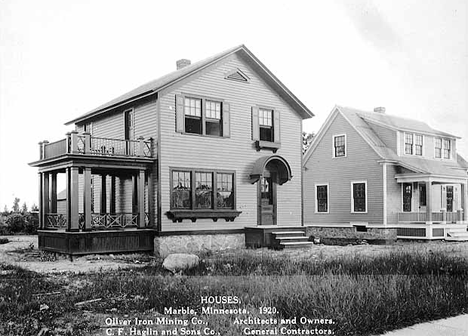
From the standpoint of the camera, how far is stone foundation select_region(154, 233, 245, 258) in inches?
738

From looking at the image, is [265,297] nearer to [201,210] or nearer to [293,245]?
[201,210]

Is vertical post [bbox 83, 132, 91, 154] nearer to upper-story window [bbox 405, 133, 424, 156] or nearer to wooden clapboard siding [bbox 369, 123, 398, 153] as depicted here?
wooden clapboard siding [bbox 369, 123, 398, 153]

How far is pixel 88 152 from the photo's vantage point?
58.3ft

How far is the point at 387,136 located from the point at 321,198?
5.11 m

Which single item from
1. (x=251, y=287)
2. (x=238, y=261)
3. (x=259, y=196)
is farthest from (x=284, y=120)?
(x=251, y=287)

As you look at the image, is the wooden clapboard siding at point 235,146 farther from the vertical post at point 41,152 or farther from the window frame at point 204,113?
the vertical post at point 41,152

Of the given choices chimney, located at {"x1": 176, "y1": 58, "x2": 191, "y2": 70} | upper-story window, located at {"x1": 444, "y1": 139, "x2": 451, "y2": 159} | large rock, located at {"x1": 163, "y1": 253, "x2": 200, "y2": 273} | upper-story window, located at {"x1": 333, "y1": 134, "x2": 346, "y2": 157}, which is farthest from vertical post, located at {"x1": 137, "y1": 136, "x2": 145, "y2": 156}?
upper-story window, located at {"x1": 444, "y1": 139, "x2": 451, "y2": 159}

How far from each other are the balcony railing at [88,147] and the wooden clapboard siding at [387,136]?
14466 mm

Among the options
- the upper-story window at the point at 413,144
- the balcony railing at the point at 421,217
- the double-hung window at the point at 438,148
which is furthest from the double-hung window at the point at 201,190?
the double-hung window at the point at 438,148

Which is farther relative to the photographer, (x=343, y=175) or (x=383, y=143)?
(x=343, y=175)

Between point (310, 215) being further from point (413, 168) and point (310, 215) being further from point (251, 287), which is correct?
point (251, 287)

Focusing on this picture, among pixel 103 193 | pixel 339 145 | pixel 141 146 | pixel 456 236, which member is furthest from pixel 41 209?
pixel 456 236

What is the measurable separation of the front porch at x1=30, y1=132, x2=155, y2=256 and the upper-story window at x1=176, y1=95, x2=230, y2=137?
1.55 m

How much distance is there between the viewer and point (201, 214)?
1967 centimetres
